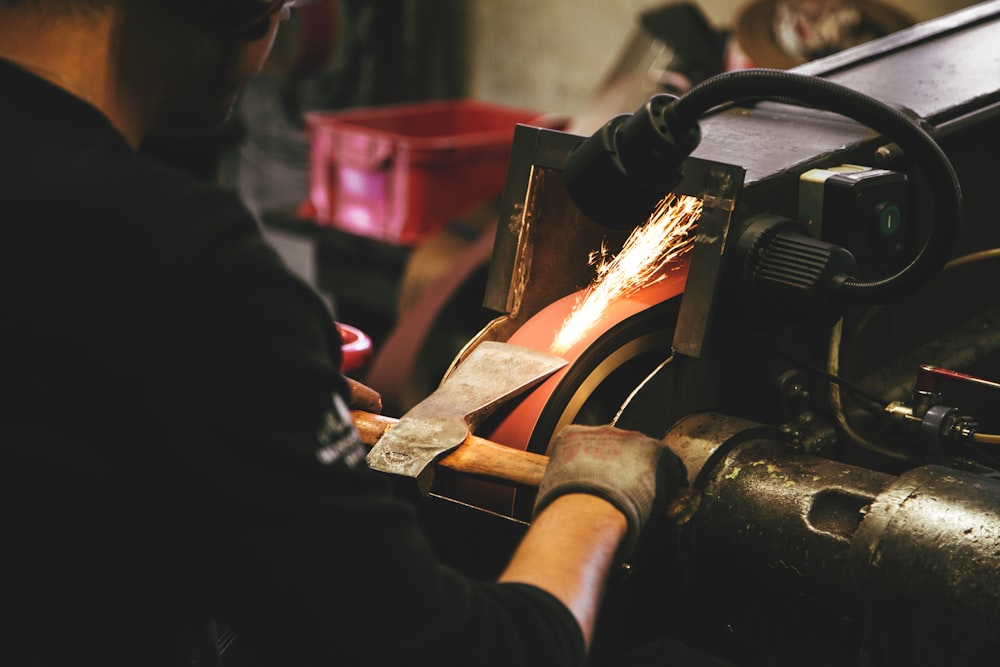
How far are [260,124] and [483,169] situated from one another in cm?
233

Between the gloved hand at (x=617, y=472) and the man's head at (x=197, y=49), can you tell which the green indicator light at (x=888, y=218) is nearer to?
the gloved hand at (x=617, y=472)

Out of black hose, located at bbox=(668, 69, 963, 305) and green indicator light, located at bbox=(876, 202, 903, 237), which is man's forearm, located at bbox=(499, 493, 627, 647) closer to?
black hose, located at bbox=(668, 69, 963, 305)

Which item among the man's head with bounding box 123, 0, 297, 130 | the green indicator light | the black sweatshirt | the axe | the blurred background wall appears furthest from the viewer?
the blurred background wall

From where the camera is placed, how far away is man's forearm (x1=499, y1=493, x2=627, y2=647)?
944 millimetres

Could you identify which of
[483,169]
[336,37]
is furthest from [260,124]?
[483,169]

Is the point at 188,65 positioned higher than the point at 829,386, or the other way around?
the point at 188,65

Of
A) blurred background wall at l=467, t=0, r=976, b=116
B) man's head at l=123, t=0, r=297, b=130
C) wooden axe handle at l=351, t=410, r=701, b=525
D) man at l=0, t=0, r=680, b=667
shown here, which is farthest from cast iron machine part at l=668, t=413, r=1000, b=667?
blurred background wall at l=467, t=0, r=976, b=116

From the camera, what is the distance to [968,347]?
5.41 ft

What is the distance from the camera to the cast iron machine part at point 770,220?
3.86ft

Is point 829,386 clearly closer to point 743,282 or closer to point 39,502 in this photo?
point 743,282

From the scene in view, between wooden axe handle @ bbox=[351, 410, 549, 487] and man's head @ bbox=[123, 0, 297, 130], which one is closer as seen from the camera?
man's head @ bbox=[123, 0, 297, 130]

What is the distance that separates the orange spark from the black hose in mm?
184

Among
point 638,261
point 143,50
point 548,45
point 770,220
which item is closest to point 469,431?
point 638,261

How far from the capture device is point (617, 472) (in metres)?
1.06
